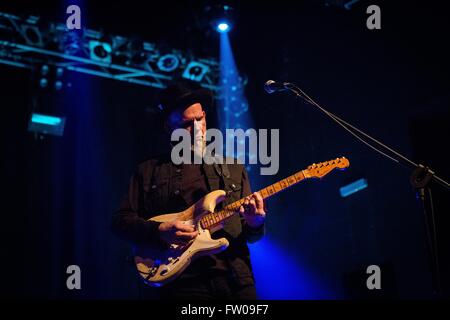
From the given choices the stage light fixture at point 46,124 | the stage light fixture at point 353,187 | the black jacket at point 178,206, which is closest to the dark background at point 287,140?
the stage light fixture at point 353,187

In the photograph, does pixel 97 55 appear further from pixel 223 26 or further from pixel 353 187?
pixel 353 187

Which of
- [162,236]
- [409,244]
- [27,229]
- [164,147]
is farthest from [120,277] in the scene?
[162,236]

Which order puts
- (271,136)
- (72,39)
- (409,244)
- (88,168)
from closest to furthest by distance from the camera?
(409,244) → (72,39) → (88,168) → (271,136)

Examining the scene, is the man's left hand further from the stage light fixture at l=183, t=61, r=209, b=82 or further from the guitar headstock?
the stage light fixture at l=183, t=61, r=209, b=82

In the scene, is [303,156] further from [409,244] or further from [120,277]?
[120,277]

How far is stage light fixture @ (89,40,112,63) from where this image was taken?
302 inches

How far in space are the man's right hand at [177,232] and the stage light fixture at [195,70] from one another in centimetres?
517

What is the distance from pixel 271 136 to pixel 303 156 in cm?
69

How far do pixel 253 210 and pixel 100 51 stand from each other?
505 cm

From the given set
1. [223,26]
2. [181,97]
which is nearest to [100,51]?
[223,26]

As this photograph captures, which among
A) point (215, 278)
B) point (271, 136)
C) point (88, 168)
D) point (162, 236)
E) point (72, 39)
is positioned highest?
point (72, 39)

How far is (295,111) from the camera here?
27.9 ft

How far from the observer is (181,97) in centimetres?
415

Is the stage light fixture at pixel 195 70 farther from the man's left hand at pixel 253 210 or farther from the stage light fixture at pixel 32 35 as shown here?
the man's left hand at pixel 253 210
